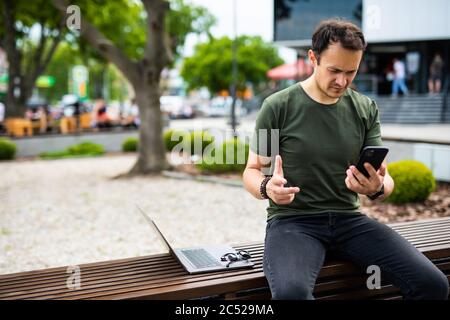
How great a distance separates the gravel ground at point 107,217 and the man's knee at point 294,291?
12.5 feet

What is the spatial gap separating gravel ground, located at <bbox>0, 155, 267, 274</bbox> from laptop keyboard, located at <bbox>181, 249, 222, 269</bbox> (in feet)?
9.53

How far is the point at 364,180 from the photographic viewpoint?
2.88 meters

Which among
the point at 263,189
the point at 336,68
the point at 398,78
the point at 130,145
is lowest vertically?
the point at 130,145

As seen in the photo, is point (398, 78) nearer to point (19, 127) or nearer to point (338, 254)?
point (19, 127)

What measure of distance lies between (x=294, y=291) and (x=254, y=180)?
71 centimetres

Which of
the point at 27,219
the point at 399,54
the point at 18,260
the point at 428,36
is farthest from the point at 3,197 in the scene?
the point at 399,54

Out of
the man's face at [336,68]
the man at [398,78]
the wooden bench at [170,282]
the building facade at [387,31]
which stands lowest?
the wooden bench at [170,282]

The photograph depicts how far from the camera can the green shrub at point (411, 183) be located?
7.85 metres

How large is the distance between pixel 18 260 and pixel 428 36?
22157 mm

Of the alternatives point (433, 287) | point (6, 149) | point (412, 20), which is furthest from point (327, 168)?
point (412, 20)

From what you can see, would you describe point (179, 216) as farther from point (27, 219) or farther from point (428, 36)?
point (428, 36)

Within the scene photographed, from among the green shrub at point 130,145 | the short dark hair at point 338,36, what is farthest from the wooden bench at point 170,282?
the green shrub at point 130,145

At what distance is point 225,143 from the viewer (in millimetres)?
12125

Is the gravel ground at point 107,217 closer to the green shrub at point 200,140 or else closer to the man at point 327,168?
the green shrub at point 200,140
